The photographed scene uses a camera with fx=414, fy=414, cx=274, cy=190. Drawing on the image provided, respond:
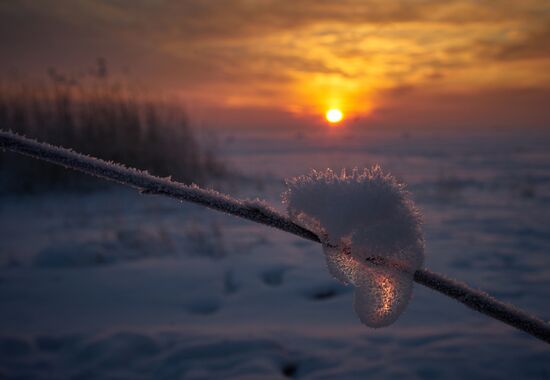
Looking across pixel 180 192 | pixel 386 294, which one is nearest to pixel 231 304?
pixel 386 294

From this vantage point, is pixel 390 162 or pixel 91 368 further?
pixel 390 162

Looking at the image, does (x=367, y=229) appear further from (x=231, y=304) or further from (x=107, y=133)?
(x=107, y=133)

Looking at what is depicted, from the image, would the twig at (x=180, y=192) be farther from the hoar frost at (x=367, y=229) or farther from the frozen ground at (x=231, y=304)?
the frozen ground at (x=231, y=304)

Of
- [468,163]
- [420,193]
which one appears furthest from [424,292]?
[468,163]

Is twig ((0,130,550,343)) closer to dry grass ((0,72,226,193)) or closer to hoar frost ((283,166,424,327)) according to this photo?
hoar frost ((283,166,424,327))

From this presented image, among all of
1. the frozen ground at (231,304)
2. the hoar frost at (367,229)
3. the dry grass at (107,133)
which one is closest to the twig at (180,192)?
the hoar frost at (367,229)

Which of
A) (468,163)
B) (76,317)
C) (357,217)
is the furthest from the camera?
(468,163)

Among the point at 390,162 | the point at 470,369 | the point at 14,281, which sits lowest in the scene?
the point at 470,369

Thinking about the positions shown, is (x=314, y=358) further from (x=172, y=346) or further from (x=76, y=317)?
(x=76, y=317)
